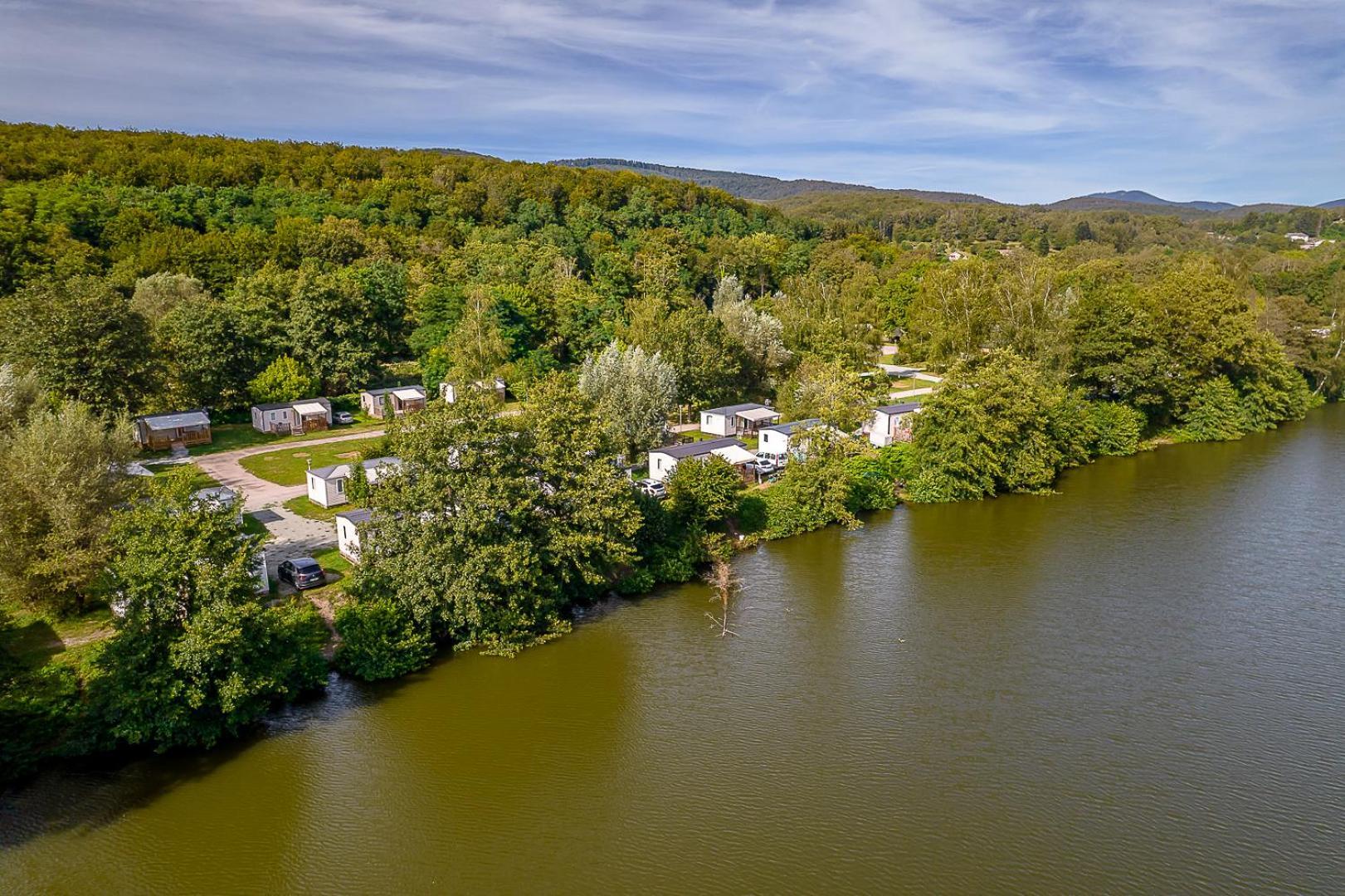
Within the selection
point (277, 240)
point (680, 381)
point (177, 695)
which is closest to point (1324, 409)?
point (680, 381)

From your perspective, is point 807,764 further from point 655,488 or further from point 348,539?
point 348,539

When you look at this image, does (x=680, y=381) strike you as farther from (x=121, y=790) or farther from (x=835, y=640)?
(x=121, y=790)

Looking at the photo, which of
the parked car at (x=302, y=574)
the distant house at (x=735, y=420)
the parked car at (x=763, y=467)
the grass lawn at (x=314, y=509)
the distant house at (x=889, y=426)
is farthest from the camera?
A: the distant house at (x=735, y=420)

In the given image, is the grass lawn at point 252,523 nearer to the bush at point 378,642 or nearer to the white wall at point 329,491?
the white wall at point 329,491

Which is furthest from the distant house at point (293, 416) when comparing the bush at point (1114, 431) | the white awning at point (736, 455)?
the bush at point (1114, 431)

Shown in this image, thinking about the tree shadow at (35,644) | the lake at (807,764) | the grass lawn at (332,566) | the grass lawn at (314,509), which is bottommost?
the lake at (807,764)
